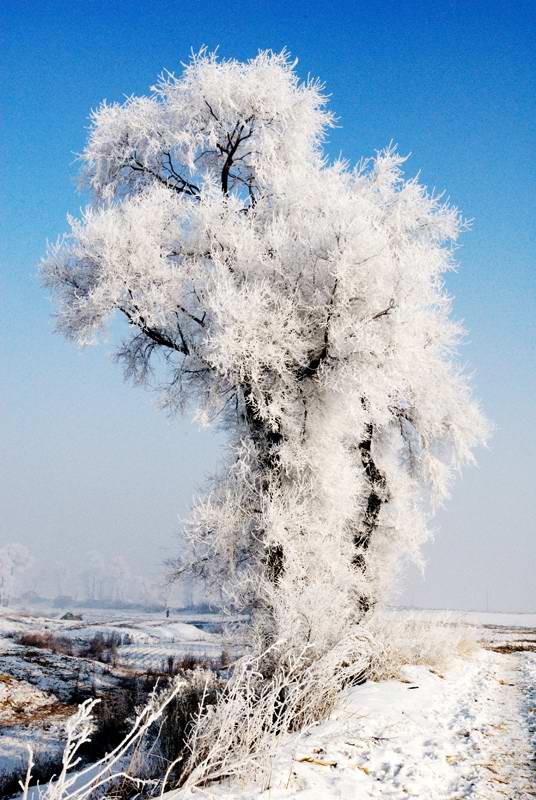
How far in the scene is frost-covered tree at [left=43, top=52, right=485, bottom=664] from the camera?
9.41 m

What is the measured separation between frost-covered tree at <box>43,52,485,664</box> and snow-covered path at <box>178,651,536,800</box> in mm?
1448

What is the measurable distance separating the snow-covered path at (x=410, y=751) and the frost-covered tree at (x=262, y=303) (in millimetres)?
1448

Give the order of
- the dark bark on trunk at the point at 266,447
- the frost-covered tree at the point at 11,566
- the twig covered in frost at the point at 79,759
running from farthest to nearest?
the frost-covered tree at the point at 11,566
the dark bark on trunk at the point at 266,447
the twig covered in frost at the point at 79,759

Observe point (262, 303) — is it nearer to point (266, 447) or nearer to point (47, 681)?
point (266, 447)

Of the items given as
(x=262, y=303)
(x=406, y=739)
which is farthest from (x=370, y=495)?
(x=406, y=739)

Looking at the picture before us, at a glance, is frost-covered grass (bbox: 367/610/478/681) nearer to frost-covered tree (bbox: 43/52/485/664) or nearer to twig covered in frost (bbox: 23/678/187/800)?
frost-covered tree (bbox: 43/52/485/664)

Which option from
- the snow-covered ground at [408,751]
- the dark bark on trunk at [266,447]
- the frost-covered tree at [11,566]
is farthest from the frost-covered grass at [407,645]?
the frost-covered tree at [11,566]

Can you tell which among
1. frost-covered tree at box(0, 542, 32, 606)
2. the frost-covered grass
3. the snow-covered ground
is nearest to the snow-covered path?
the snow-covered ground

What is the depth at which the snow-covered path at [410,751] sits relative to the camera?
4023 mm

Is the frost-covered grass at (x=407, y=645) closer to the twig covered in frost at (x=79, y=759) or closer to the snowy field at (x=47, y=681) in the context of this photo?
the snowy field at (x=47, y=681)

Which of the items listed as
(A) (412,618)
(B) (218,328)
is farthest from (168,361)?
(A) (412,618)

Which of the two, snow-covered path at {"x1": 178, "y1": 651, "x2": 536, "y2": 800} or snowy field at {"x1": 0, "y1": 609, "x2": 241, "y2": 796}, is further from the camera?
snowy field at {"x1": 0, "y1": 609, "x2": 241, "y2": 796}

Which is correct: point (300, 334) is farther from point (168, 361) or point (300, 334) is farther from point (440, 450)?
point (440, 450)

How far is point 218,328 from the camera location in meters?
9.53
